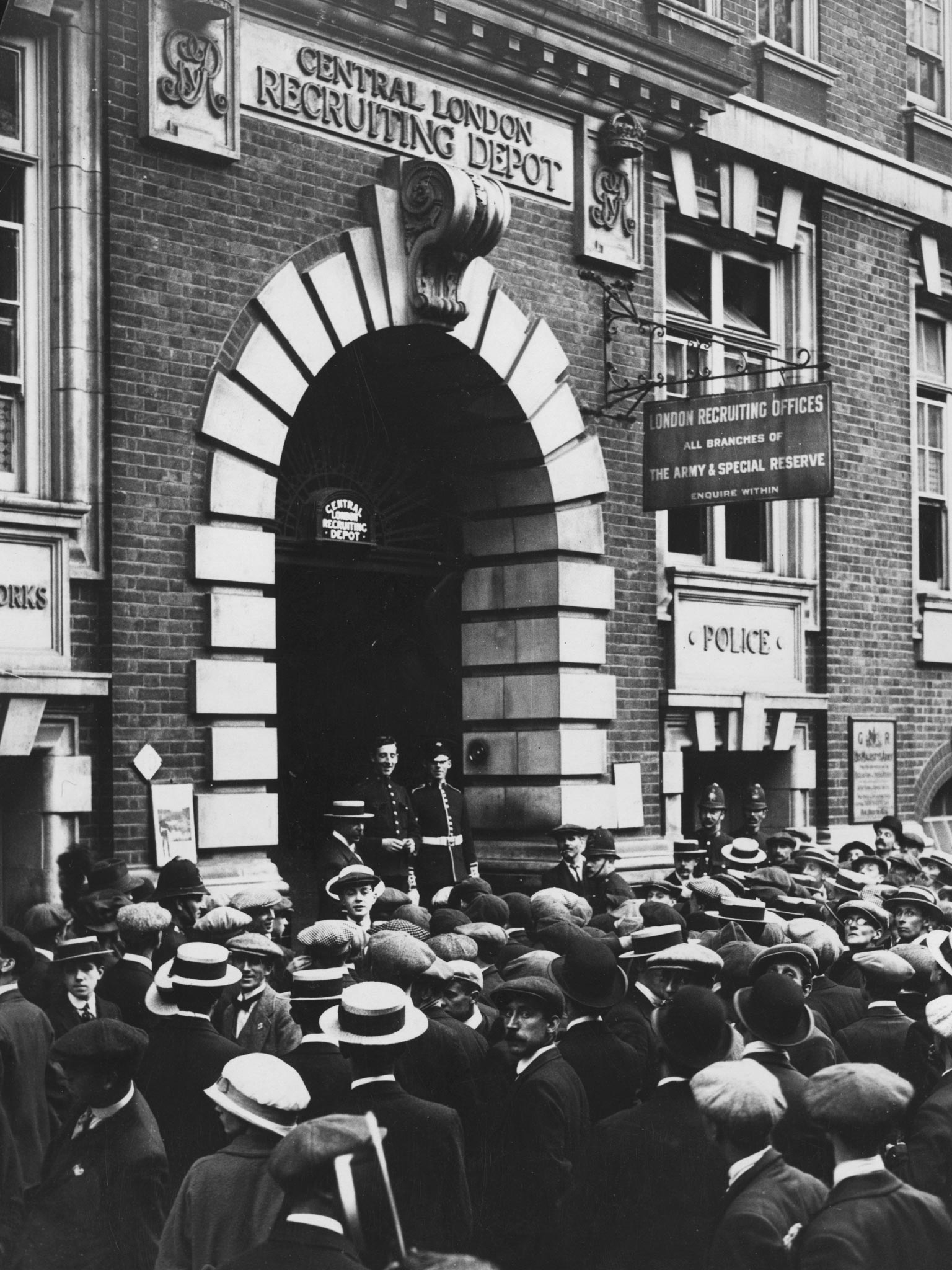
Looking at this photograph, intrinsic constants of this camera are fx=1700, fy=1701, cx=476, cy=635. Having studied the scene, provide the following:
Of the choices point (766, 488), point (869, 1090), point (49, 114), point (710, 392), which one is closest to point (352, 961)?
point (869, 1090)

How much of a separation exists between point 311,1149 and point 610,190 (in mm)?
12053

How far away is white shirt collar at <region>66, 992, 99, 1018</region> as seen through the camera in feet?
23.2

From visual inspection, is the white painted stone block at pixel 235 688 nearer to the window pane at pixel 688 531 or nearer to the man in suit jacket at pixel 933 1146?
the window pane at pixel 688 531

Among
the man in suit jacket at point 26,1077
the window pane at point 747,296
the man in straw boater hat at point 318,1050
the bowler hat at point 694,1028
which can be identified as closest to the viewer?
the bowler hat at point 694,1028

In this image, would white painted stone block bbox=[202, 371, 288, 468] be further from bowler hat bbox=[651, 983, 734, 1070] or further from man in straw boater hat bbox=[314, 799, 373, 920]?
bowler hat bbox=[651, 983, 734, 1070]

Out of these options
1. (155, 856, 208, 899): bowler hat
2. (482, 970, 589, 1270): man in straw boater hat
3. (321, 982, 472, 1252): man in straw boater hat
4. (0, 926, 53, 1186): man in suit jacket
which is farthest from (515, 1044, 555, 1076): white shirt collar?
(155, 856, 208, 899): bowler hat

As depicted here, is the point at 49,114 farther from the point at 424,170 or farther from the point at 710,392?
the point at 710,392

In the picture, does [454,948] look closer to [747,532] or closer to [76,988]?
[76,988]

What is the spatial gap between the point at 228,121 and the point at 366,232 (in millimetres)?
1401

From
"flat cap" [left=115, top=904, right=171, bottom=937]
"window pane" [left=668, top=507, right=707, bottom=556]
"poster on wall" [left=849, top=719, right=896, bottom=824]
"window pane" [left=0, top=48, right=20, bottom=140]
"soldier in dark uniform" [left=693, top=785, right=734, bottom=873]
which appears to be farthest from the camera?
"poster on wall" [left=849, top=719, right=896, bottom=824]

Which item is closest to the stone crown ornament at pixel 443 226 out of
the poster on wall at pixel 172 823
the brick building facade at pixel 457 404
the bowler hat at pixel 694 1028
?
the brick building facade at pixel 457 404

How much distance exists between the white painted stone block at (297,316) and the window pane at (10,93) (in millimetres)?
1989

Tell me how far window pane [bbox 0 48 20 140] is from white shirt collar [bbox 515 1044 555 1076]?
24.3ft

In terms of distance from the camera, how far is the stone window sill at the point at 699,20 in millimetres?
15203
